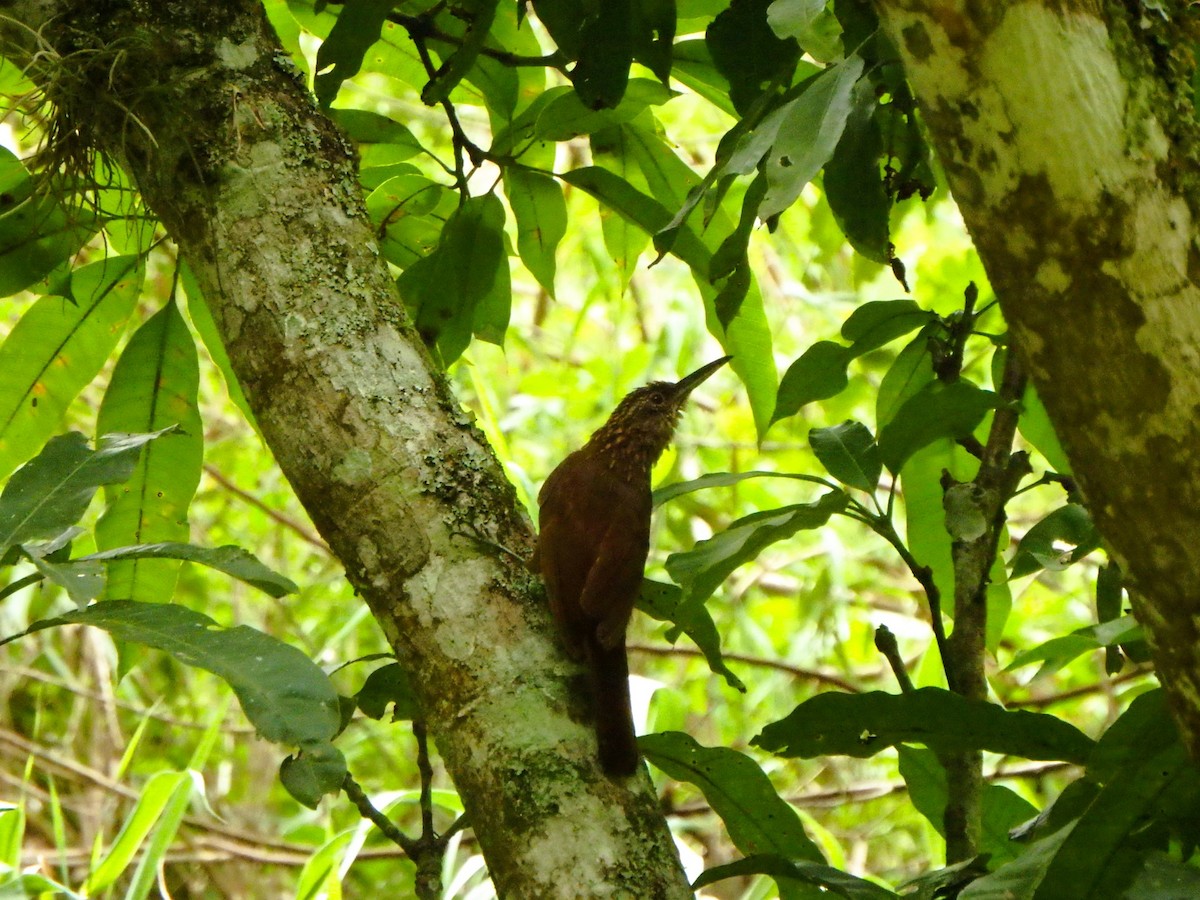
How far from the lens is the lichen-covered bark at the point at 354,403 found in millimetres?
1418

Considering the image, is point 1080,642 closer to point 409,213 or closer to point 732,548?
point 732,548

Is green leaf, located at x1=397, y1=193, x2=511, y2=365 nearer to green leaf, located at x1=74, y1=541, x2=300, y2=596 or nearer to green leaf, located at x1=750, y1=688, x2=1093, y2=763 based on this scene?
green leaf, located at x1=74, y1=541, x2=300, y2=596

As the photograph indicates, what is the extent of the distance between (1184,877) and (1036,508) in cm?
548

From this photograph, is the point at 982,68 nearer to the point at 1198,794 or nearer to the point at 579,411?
the point at 1198,794

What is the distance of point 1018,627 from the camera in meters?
4.77

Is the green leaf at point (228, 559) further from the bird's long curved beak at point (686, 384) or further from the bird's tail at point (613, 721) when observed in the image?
the bird's long curved beak at point (686, 384)

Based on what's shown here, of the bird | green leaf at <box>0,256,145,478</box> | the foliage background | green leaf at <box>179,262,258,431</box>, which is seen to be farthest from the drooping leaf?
the foliage background

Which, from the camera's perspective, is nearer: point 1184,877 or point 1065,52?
point 1065,52

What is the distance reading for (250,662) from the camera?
Result: 1.45 meters

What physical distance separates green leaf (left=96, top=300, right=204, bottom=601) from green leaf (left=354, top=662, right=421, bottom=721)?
22.2 inches

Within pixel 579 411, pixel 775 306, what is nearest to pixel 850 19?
pixel 579 411

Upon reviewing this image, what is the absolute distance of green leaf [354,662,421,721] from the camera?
74.0 inches

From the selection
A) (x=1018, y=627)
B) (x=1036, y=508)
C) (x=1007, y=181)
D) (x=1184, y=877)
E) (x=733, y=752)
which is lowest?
(x=1184, y=877)

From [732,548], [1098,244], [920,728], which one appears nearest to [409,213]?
[732,548]
